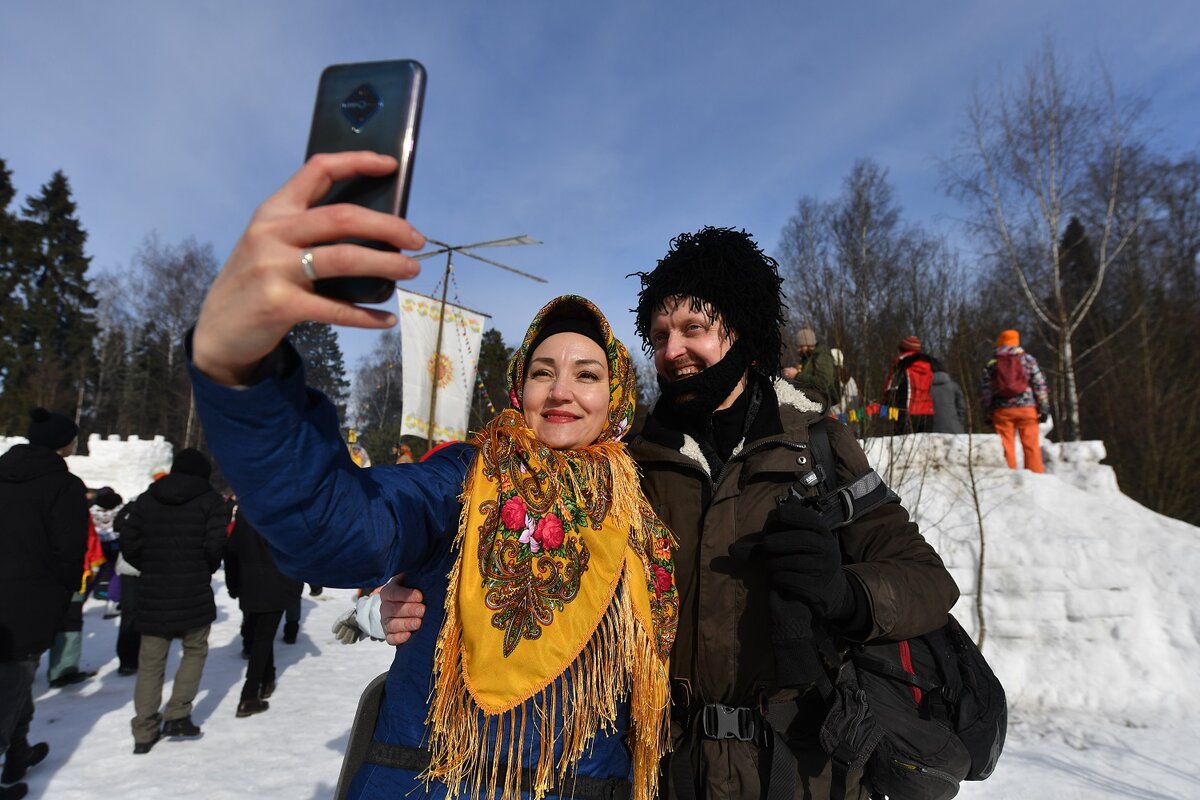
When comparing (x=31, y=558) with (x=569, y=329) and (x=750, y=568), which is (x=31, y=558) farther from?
(x=750, y=568)

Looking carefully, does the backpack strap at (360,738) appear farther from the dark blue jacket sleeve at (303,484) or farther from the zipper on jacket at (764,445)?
the zipper on jacket at (764,445)

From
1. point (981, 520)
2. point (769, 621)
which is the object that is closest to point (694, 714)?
point (769, 621)

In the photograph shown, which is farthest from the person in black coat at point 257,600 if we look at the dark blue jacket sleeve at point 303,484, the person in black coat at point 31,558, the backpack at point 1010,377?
the backpack at point 1010,377

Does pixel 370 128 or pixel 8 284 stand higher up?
pixel 8 284

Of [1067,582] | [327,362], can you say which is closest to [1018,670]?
[1067,582]

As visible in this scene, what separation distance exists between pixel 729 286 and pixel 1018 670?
637cm

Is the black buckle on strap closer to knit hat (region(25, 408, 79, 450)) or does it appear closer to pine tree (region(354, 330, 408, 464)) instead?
knit hat (region(25, 408, 79, 450))

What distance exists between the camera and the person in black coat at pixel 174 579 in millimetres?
4520

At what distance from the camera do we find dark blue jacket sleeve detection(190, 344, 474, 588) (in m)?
0.73

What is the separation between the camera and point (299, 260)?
0.63 metres

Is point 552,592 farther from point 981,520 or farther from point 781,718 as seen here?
point 981,520

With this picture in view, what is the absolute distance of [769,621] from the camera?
158cm

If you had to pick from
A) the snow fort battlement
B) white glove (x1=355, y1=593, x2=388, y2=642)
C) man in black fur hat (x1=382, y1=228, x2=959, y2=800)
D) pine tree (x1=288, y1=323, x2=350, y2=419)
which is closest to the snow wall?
man in black fur hat (x1=382, y1=228, x2=959, y2=800)

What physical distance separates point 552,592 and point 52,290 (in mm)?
42100
